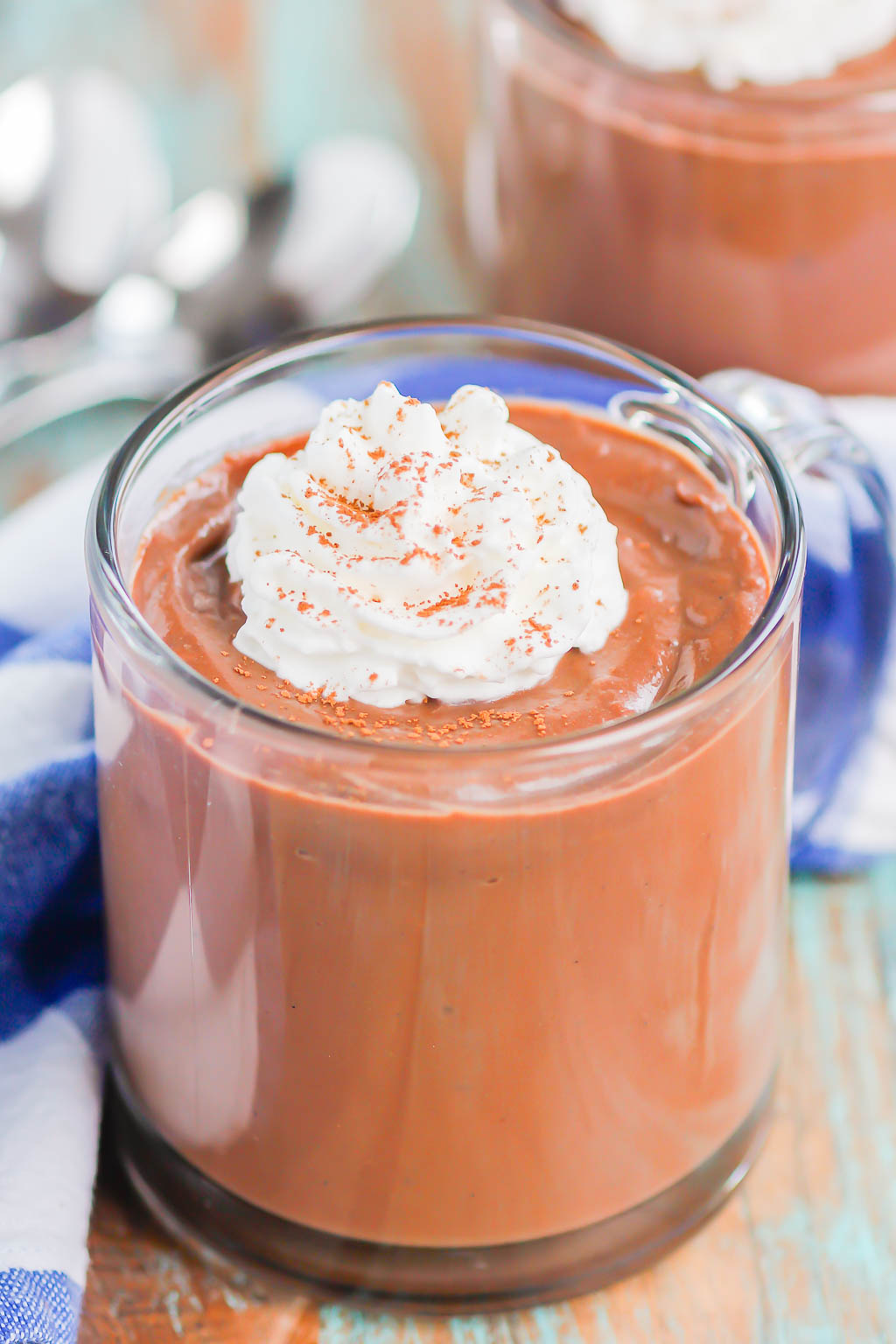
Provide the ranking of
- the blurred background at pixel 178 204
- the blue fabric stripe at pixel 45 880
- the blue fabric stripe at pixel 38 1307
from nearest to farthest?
1. the blue fabric stripe at pixel 38 1307
2. the blue fabric stripe at pixel 45 880
3. the blurred background at pixel 178 204

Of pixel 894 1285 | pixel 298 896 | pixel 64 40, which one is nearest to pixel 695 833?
pixel 298 896

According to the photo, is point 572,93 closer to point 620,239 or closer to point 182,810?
point 620,239

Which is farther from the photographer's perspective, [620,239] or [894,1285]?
[620,239]

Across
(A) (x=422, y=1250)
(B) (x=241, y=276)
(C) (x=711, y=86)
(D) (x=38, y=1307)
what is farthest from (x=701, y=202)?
(D) (x=38, y=1307)

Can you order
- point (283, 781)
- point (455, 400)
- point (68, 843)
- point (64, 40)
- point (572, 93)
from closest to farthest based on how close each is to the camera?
point (283, 781) → point (455, 400) → point (68, 843) → point (572, 93) → point (64, 40)

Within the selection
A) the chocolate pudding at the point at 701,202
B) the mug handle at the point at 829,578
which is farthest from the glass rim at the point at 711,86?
the mug handle at the point at 829,578

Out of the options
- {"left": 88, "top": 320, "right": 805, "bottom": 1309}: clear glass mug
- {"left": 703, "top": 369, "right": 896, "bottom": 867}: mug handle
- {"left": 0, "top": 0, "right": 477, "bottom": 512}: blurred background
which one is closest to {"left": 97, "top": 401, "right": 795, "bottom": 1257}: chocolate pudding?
{"left": 88, "top": 320, "right": 805, "bottom": 1309}: clear glass mug

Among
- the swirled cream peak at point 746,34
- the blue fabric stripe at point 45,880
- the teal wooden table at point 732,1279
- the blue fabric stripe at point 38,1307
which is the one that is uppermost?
the swirled cream peak at point 746,34

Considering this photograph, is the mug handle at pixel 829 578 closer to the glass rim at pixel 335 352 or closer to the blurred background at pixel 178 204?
the glass rim at pixel 335 352
